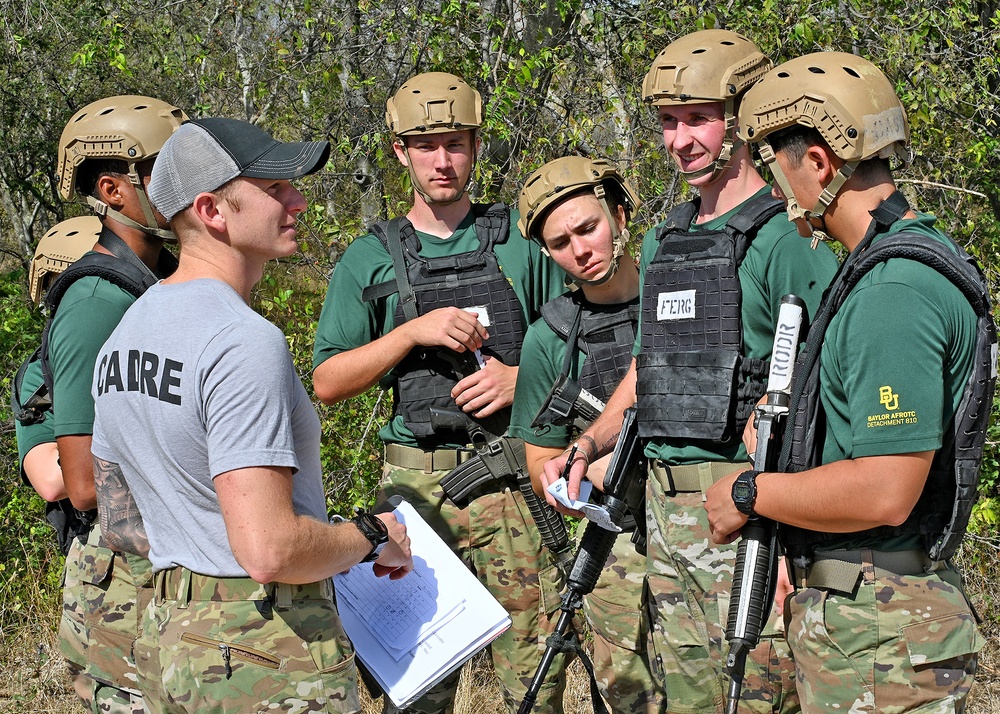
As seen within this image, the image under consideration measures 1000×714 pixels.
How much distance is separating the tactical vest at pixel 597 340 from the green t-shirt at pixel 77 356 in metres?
1.42

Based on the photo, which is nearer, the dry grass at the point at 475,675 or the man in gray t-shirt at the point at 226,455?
the man in gray t-shirt at the point at 226,455

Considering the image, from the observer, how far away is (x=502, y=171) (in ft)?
18.1

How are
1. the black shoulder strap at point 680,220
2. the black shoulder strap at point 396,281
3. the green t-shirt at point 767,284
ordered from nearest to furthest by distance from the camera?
the green t-shirt at point 767,284, the black shoulder strap at point 680,220, the black shoulder strap at point 396,281

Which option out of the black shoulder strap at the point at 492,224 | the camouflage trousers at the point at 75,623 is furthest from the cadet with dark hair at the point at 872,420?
the camouflage trousers at the point at 75,623

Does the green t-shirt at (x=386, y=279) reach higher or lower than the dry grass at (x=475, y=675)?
higher

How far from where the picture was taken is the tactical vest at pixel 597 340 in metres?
3.43

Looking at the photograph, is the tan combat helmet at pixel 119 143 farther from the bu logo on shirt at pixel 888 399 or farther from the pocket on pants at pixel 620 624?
the bu logo on shirt at pixel 888 399

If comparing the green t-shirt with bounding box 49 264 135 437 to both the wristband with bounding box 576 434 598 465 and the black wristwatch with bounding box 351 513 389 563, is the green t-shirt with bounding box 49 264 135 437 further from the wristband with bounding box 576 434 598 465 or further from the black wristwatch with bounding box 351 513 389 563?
the wristband with bounding box 576 434 598 465

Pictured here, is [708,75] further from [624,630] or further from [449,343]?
[624,630]

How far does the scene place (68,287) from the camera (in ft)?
9.61

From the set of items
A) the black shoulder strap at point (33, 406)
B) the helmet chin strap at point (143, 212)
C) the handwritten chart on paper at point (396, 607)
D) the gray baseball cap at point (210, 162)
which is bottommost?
the handwritten chart on paper at point (396, 607)

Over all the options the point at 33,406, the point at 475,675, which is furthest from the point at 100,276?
the point at 475,675

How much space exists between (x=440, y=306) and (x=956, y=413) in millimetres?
2017

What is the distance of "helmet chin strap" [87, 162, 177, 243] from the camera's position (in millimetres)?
3100
